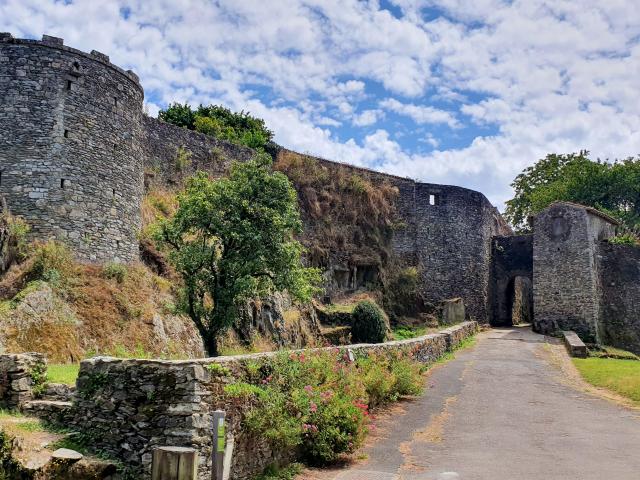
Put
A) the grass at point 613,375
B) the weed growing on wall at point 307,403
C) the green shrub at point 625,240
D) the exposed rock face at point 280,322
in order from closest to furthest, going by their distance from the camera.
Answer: the weed growing on wall at point 307,403
the grass at point 613,375
the exposed rock face at point 280,322
the green shrub at point 625,240

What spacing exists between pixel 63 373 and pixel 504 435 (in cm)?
836

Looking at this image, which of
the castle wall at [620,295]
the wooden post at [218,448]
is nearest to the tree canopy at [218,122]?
the castle wall at [620,295]

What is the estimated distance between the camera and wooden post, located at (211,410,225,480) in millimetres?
6922

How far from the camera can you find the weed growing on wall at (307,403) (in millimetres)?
8742

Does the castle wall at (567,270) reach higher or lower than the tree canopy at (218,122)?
lower

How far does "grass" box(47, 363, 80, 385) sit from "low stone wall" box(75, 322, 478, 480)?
71.8 inches

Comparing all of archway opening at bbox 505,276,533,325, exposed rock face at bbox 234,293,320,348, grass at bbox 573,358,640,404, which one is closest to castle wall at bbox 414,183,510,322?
archway opening at bbox 505,276,533,325

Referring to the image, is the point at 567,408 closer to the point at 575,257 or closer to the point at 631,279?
the point at 575,257

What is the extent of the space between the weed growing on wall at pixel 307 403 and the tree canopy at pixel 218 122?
21.8m

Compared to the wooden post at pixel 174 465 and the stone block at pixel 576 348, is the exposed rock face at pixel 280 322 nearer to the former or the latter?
the stone block at pixel 576 348

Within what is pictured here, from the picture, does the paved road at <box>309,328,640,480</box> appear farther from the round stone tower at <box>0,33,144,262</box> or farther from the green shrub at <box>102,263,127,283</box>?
the round stone tower at <box>0,33,144,262</box>

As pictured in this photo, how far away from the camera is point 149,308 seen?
55.5ft

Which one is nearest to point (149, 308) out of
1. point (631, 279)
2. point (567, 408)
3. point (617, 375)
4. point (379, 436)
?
point (379, 436)

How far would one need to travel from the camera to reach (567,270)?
32500 mm
